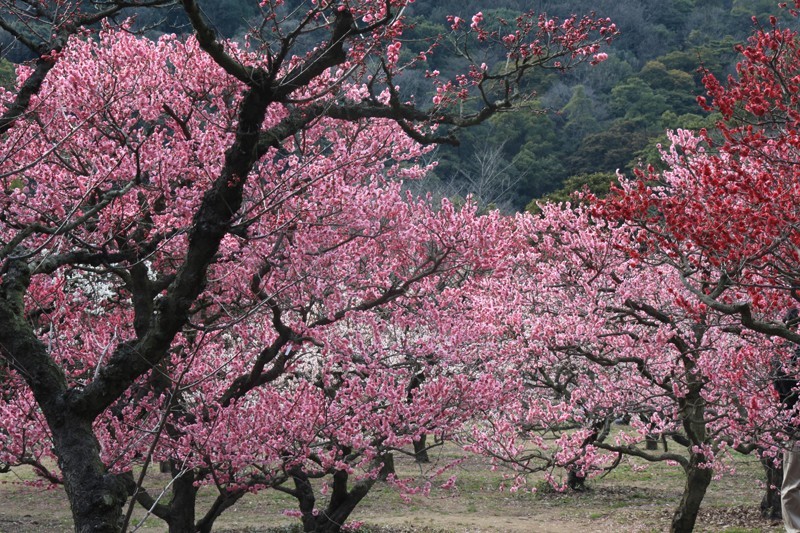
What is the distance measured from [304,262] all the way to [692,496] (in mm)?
5989

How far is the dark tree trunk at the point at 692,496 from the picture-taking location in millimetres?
9648

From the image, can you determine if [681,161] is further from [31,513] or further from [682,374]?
[31,513]

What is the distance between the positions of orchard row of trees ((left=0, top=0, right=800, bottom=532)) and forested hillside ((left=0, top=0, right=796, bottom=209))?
1997 cm

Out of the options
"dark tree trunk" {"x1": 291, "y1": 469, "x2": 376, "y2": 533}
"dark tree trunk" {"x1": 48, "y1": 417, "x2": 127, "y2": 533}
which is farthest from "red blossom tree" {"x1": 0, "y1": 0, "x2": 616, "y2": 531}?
"dark tree trunk" {"x1": 48, "y1": 417, "x2": 127, "y2": 533}

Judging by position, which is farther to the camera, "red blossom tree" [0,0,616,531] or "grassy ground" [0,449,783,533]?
"grassy ground" [0,449,783,533]

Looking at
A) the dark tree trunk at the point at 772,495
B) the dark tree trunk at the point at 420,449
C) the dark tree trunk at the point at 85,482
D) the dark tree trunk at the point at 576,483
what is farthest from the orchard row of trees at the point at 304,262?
the dark tree trunk at the point at 576,483

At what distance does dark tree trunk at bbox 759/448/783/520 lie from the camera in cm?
1055

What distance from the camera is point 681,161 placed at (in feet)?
38.4

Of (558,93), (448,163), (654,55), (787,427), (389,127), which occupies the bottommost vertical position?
(787,427)

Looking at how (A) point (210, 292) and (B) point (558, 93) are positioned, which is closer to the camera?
(A) point (210, 292)

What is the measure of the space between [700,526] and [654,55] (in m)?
45.4

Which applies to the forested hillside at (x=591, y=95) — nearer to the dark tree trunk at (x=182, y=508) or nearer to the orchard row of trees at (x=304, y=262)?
the orchard row of trees at (x=304, y=262)

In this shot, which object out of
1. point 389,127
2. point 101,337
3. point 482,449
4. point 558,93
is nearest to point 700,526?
point 482,449

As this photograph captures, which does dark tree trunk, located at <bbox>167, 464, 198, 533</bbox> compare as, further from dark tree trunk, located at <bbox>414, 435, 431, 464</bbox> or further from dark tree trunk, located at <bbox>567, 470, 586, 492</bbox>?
dark tree trunk, located at <bbox>567, 470, 586, 492</bbox>
